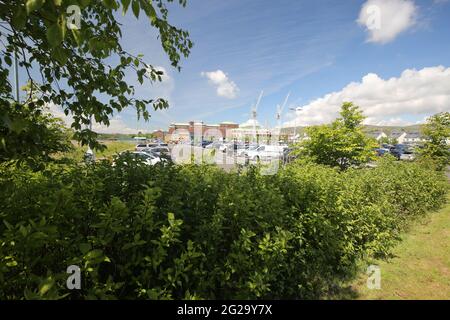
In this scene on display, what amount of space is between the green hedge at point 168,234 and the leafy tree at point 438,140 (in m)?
11.6

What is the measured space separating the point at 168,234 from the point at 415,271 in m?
4.84

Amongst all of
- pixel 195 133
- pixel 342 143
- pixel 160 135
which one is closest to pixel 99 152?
pixel 342 143

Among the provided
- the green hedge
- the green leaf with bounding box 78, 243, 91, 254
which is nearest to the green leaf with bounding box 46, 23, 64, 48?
the green hedge

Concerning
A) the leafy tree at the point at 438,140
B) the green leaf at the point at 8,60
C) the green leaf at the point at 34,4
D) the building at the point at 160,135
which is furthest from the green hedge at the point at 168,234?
the building at the point at 160,135

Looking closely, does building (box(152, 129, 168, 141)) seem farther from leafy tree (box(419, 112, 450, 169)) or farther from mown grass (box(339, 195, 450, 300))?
mown grass (box(339, 195, 450, 300))

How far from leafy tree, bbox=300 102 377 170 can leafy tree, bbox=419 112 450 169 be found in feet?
14.3

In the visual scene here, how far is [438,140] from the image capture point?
13.2m

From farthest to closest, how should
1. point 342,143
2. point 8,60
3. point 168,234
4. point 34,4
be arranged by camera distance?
1. point 342,143
2. point 8,60
3. point 168,234
4. point 34,4

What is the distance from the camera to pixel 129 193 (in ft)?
9.37

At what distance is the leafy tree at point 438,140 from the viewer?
12.9m

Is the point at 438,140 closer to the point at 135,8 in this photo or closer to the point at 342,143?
the point at 342,143

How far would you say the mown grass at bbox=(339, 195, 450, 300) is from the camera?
12.9 ft
